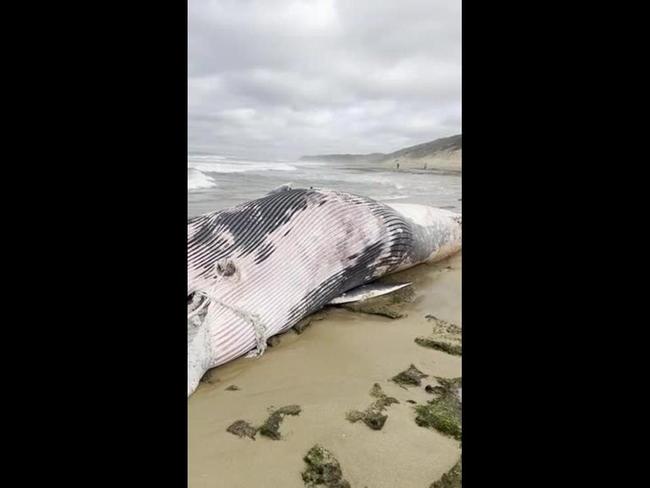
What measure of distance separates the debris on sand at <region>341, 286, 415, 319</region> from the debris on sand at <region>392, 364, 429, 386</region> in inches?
31.8

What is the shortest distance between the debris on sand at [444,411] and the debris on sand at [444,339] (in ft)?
1.24

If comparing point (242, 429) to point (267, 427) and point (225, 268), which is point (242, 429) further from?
point (225, 268)

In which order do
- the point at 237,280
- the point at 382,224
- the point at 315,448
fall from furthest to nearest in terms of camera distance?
the point at 382,224 → the point at 237,280 → the point at 315,448

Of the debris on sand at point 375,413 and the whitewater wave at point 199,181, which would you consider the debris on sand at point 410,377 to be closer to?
the debris on sand at point 375,413

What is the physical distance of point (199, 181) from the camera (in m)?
8.99

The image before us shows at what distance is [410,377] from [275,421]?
72cm
